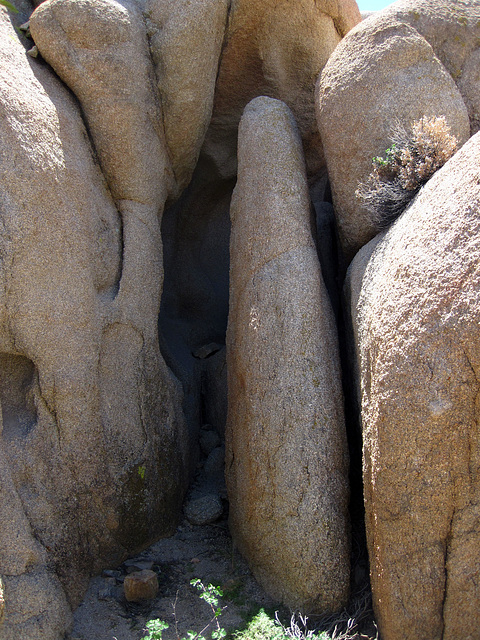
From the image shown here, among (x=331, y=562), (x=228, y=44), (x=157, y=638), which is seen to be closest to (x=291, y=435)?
(x=331, y=562)

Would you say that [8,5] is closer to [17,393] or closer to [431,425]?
[17,393]

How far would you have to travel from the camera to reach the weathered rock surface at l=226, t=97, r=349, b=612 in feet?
11.9

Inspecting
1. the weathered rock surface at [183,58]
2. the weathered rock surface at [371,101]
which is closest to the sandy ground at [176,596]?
the weathered rock surface at [371,101]

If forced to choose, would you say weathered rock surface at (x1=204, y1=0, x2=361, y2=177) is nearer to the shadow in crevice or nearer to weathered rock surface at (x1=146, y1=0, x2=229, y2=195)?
weathered rock surface at (x1=146, y1=0, x2=229, y2=195)

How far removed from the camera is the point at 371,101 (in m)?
4.21

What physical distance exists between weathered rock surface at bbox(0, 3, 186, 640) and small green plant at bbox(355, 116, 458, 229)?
1.75 m

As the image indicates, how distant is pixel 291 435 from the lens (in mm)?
3771

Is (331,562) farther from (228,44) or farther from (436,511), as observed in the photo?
(228,44)

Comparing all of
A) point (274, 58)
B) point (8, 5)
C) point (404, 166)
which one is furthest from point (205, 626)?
point (274, 58)

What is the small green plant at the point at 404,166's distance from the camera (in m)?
3.81

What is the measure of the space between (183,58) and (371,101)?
1.56m

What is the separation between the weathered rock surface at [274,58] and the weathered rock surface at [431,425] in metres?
2.83

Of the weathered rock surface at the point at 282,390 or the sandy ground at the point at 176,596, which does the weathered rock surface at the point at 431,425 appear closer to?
the weathered rock surface at the point at 282,390

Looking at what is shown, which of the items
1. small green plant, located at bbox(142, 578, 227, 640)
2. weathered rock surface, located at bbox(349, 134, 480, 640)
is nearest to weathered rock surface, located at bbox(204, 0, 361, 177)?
weathered rock surface, located at bbox(349, 134, 480, 640)
